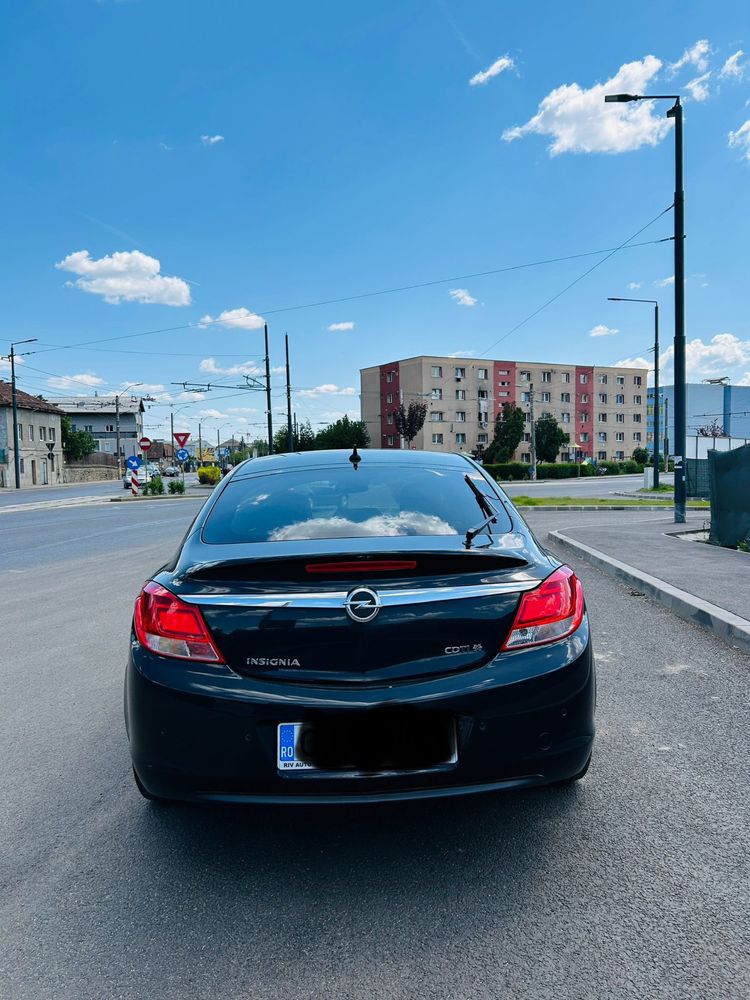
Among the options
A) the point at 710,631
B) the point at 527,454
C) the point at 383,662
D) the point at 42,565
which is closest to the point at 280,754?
the point at 383,662

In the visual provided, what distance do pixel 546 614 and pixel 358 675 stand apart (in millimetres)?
720

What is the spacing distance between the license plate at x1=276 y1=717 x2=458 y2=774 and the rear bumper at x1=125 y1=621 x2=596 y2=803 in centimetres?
3

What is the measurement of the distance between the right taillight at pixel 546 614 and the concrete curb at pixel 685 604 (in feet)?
11.1

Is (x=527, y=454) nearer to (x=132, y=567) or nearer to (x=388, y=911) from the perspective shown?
(x=132, y=567)

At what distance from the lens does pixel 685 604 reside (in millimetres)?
6602

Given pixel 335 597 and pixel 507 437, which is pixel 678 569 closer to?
pixel 335 597

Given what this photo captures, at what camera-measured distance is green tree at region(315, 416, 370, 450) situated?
75250 millimetres

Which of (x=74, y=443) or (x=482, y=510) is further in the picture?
(x=74, y=443)

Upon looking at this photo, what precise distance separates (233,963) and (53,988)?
19.3 inches

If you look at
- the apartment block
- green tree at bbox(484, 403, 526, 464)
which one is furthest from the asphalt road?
the apartment block

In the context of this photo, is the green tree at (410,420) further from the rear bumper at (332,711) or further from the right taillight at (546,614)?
the rear bumper at (332,711)

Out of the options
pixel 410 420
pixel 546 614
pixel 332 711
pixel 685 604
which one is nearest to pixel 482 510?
pixel 546 614

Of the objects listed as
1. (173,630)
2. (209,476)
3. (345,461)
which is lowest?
(209,476)

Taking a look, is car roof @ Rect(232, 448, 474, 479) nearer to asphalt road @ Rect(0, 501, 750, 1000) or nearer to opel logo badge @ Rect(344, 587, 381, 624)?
opel logo badge @ Rect(344, 587, 381, 624)
